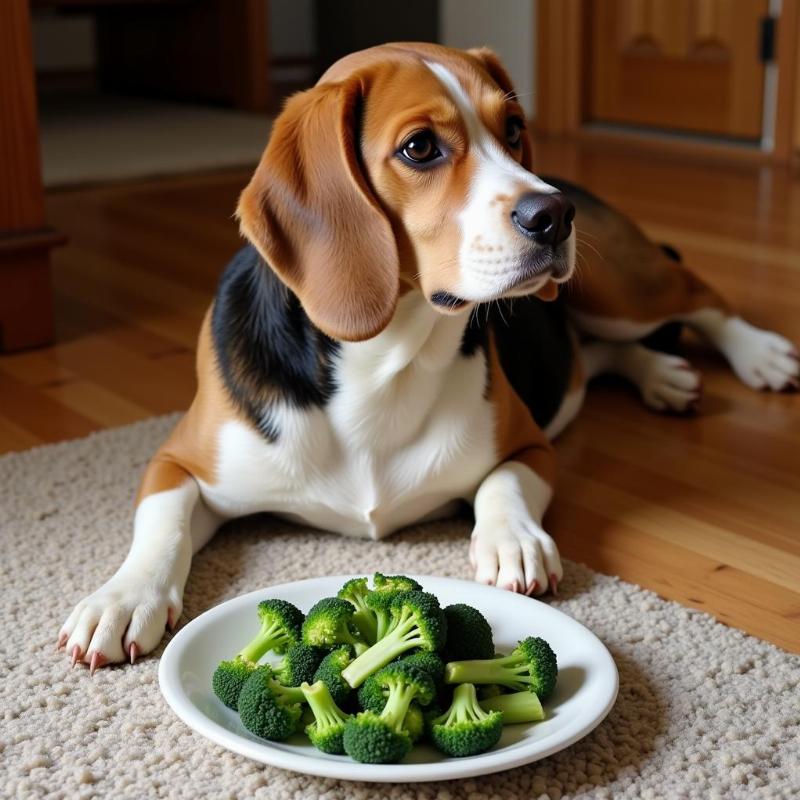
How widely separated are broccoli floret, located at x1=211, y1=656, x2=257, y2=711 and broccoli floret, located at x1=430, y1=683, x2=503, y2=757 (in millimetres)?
209

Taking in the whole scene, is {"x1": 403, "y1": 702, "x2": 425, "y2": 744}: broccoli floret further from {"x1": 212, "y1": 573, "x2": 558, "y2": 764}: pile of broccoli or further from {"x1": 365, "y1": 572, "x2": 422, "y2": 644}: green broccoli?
{"x1": 365, "y1": 572, "x2": 422, "y2": 644}: green broccoli

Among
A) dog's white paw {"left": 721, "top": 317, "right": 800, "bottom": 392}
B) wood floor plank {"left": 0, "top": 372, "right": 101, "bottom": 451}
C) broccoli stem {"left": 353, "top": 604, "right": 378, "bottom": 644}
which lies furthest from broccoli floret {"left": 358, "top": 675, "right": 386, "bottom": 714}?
dog's white paw {"left": 721, "top": 317, "right": 800, "bottom": 392}

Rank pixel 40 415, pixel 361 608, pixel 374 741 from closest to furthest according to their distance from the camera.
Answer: pixel 374 741 < pixel 361 608 < pixel 40 415

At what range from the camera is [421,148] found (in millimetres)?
1578

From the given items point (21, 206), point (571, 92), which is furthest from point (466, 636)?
point (571, 92)

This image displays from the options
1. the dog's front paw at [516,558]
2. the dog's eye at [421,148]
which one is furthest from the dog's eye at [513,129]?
the dog's front paw at [516,558]

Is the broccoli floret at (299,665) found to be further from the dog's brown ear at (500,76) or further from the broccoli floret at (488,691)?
the dog's brown ear at (500,76)

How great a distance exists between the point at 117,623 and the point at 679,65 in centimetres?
421

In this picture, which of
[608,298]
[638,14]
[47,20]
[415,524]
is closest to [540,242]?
[415,524]

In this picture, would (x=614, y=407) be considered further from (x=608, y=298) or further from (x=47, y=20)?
(x=47, y=20)

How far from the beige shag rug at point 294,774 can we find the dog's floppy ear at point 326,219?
0.41m

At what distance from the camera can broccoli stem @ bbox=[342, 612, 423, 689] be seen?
52.9 inches

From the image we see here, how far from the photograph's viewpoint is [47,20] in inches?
308

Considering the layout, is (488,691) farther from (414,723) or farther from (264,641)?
(264,641)
